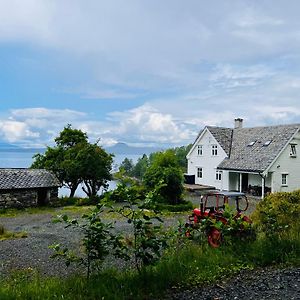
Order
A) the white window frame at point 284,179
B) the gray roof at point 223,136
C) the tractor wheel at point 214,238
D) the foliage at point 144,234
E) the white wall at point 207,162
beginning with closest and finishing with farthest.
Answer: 1. the foliage at point 144,234
2. the tractor wheel at point 214,238
3. the white window frame at point 284,179
4. the white wall at point 207,162
5. the gray roof at point 223,136

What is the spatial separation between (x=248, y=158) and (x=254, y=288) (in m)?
26.4

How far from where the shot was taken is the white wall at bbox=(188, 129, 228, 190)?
3417 cm

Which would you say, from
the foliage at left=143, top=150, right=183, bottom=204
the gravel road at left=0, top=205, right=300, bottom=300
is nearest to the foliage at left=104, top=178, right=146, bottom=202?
the gravel road at left=0, top=205, right=300, bottom=300

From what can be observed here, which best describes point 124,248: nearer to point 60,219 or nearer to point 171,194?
point 60,219

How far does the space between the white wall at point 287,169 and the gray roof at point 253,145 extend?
0.75m

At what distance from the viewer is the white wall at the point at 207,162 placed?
1345 inches

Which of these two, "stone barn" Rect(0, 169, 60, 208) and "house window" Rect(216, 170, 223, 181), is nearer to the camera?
"stone barn" Rect(0, 169, 60, 208)

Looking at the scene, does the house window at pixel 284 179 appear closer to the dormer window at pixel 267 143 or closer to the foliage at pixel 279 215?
the dormer window at pixel 267 143

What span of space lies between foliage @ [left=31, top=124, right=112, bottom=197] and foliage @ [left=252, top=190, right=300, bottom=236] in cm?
2002

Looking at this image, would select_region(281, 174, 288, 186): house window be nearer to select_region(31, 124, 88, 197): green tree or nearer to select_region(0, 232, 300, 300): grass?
select_region(31, 124, 88, 197): green tree

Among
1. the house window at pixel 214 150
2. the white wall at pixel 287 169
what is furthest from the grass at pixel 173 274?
the house window at pixel 214 150

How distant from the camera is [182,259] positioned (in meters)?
6.69

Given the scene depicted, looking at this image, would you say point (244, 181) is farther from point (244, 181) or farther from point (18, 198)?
point (18, 198)

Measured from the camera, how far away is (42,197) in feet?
89.5
